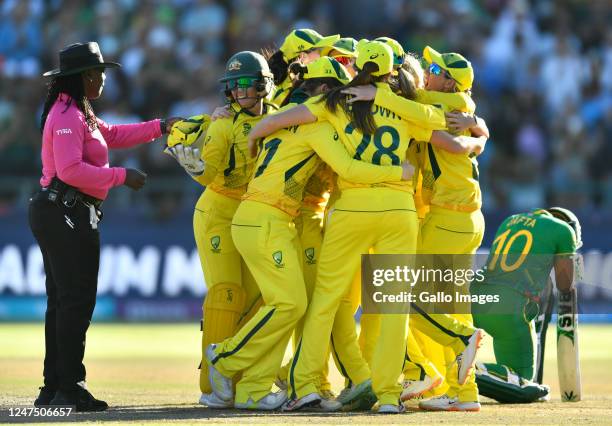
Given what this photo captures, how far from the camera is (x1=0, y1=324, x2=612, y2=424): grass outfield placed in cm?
880

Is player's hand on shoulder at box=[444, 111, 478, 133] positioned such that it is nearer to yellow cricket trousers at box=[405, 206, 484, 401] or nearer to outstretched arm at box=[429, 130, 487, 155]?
outstretched arm at box=[429, 130, 487, 155]

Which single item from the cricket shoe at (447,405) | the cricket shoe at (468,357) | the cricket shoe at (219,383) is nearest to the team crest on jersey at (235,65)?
the cricket shoe at (219,383)

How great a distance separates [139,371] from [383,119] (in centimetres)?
473

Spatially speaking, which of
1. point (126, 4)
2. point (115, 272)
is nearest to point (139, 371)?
point (115, 272)

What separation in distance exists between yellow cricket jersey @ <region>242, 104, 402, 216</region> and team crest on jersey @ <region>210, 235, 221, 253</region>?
598 mm

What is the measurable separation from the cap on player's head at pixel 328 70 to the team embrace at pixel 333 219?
0.01 meters

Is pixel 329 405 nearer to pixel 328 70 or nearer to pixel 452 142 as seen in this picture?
pixel 452 142

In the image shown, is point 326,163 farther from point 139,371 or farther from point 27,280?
point 27,280

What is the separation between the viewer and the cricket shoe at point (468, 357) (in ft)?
30.2

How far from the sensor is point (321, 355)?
30.2ft

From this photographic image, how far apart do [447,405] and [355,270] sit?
127 centimetres

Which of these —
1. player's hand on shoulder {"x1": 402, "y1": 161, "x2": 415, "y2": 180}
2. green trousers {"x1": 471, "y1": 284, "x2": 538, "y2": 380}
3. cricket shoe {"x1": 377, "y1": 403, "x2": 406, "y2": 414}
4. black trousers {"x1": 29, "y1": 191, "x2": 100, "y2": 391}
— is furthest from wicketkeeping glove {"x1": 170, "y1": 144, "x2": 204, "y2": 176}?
green trousers {"x1": 471, "y1": 284, "x2": 538, "y2": 380}

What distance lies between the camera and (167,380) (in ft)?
39.0

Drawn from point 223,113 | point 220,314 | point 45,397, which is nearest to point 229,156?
point 223,113
